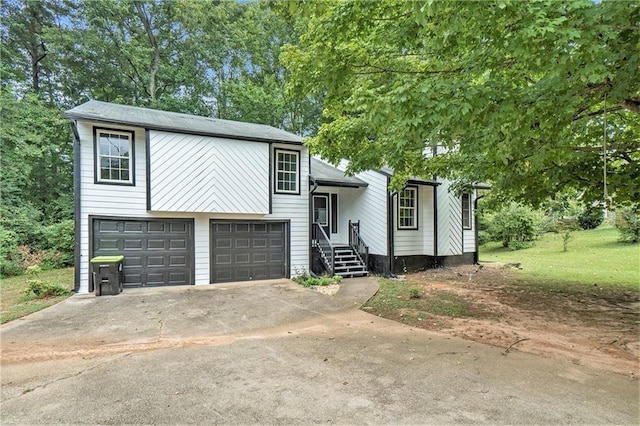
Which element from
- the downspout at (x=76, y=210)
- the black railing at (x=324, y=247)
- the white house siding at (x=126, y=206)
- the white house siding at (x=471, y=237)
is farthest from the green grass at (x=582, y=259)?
the downspout at (x=76, y=210)

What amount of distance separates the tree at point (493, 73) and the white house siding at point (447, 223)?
5.38 meters

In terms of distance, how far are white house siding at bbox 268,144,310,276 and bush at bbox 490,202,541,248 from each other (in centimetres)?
1214

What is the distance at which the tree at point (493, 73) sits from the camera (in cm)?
328

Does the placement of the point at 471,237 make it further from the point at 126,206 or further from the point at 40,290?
the point at 40,290

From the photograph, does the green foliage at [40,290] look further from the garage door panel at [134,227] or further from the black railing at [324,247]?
the black railing at [324,247]

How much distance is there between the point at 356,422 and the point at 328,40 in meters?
4.90

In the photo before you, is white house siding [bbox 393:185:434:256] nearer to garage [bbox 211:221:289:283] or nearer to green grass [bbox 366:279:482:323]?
green grass [bbox 366:279:482:323]

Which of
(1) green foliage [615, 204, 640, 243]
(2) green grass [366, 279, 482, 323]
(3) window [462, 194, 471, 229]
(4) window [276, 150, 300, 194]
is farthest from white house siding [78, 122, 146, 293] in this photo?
(1) green foliage [615, 204, 640, 243]

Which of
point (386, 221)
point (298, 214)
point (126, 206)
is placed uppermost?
point (126, 206)

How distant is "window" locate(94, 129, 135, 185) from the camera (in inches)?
340

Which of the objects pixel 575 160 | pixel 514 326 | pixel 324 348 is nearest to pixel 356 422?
pixel 324 348

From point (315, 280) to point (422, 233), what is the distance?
5105 mm

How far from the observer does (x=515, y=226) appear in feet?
59.6

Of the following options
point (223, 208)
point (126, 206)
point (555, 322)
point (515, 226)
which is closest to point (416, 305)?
point (555, 322)
